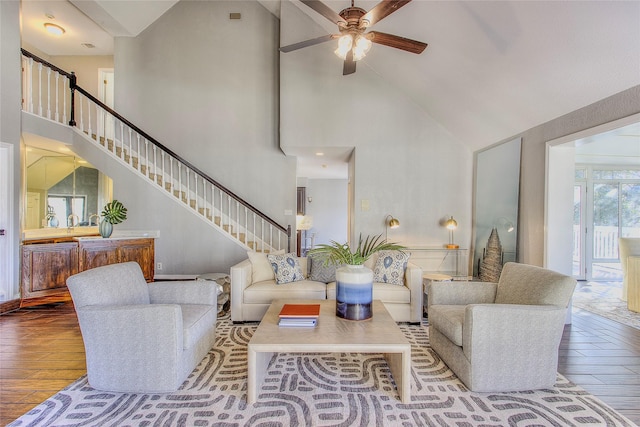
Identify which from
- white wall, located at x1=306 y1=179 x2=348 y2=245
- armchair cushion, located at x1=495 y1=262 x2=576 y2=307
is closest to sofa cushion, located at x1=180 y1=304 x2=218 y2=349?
armchair cushion, located at x1=495 y1=262 x2=576 y2=307

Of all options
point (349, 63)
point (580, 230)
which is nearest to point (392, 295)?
point (349, 63)

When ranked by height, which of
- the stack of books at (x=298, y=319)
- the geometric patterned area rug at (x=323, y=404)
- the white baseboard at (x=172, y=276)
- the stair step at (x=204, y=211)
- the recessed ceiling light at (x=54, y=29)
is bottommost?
the geometric patterned area rug at (x=323, y=404)

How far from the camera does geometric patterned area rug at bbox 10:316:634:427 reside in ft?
5.93

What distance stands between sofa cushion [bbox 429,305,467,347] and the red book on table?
0.99 metres

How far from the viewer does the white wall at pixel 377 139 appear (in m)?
5.00

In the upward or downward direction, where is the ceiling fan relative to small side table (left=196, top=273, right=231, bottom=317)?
upward

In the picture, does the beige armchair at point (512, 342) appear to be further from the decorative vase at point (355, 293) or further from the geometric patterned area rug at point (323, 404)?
the decorative vase at point (355, 293)

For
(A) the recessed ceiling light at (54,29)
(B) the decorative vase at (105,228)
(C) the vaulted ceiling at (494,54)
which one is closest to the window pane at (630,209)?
(C) the vaulted ceiling at (494,54)

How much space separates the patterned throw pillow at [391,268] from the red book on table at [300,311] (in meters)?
1.25

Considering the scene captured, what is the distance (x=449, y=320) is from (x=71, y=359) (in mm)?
3114

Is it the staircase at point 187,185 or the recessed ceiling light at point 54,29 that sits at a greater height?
the recessed ceiling light at point 54,29

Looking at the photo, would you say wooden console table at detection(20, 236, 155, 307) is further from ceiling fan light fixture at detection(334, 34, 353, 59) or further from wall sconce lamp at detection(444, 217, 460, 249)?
wall sconce lamp at detection(444, 217, 460, 249)

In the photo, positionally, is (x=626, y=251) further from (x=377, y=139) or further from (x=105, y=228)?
(x=105, y=228)

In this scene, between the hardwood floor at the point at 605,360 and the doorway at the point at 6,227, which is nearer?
the hardwood floor at the point at 605,360
